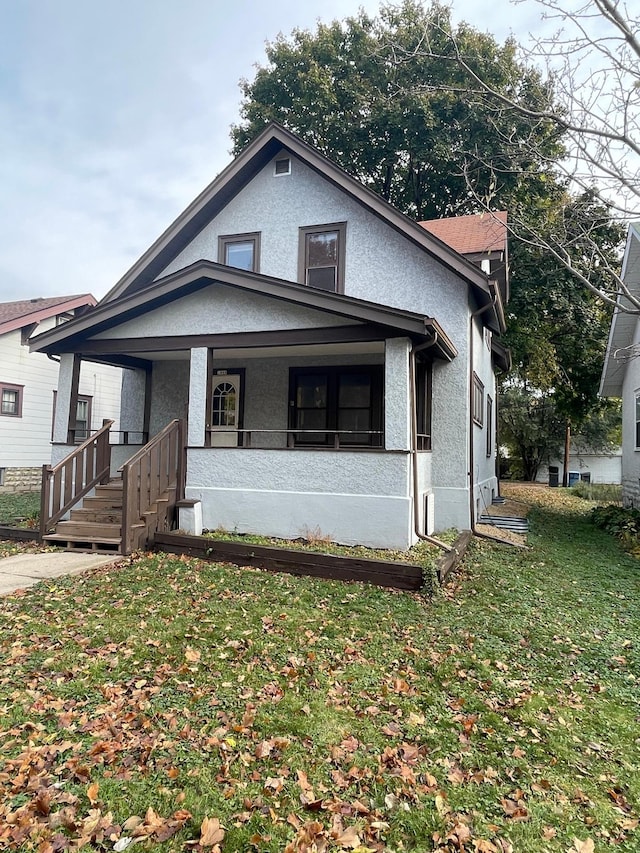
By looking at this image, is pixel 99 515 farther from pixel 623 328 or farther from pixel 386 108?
pixel 386 108

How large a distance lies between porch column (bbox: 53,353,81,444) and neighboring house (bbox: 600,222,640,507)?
12.7 meters

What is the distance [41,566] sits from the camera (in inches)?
273

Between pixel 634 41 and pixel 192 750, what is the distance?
389 inches

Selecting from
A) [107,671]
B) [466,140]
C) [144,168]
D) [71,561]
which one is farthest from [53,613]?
[466,140]

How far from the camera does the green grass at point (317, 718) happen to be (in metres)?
2.61

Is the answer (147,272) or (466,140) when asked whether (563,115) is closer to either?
(147,272)

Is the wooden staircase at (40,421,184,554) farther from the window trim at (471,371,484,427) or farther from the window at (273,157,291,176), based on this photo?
the window trim at (471,371,484,427)

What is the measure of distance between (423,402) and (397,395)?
207cm

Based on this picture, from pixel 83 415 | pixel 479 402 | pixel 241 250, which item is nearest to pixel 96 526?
pixel 241 250

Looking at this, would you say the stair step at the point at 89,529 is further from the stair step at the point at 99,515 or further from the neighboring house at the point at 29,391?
the neighboring house at the point at 29,391

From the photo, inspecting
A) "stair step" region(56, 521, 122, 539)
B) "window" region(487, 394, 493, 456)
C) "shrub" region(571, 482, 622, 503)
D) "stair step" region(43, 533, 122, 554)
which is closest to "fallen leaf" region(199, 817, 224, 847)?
"stair step" region(43, 533, 122, 554)

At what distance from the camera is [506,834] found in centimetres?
257

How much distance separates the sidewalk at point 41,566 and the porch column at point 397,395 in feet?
14.9

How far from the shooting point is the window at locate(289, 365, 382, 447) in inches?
421
